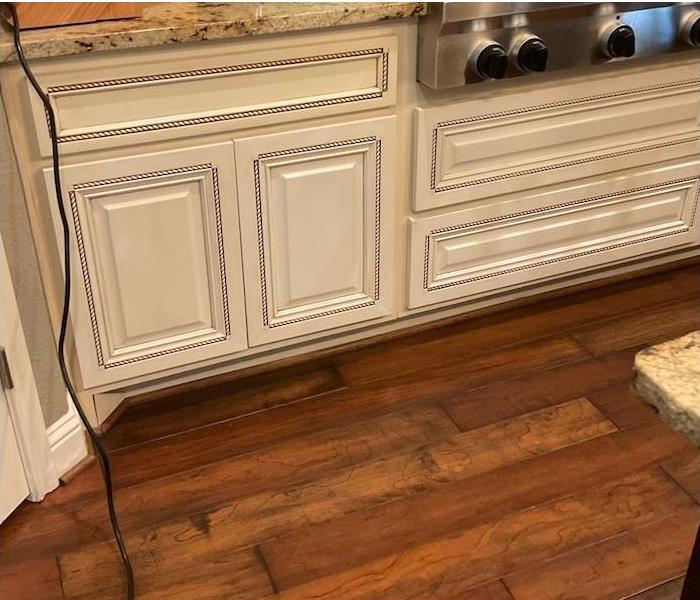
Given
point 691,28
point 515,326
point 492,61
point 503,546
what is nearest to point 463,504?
point 503,546

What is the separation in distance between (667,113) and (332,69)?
898mm

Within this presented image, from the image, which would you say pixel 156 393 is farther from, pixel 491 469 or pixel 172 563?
pixel 491 469

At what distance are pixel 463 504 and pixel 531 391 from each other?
42 centimetres

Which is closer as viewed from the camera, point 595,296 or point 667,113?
point 667,113

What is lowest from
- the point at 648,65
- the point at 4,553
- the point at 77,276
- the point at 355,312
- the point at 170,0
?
the point at 4,553

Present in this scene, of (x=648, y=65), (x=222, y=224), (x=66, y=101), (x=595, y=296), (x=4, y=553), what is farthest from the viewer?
(x=595, y=296)

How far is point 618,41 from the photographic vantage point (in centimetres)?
182

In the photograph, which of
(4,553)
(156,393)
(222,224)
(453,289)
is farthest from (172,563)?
(453,289)

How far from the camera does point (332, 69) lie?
1658 millimetres

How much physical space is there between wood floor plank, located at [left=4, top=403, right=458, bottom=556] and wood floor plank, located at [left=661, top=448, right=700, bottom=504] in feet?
1.52

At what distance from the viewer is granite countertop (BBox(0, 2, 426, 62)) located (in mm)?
1424

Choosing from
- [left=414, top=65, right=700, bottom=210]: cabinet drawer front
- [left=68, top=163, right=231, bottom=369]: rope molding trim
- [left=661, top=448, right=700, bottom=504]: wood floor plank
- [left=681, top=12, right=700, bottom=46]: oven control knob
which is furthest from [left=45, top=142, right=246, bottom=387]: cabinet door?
[left=681, top=12, right=700, bottom=46]: oven control knob

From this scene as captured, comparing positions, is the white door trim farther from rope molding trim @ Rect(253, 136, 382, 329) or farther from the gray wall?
rope molding trim @ Rect(253, 136, 382, 329)

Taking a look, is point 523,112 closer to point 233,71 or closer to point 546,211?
point 546,211
